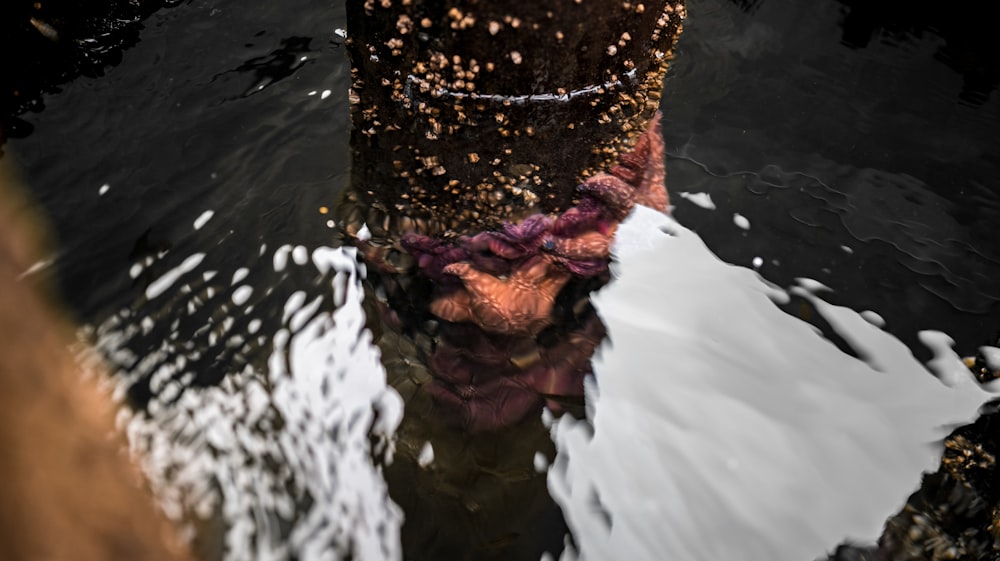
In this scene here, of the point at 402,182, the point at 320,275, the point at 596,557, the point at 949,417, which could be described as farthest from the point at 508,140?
the point at 949,417

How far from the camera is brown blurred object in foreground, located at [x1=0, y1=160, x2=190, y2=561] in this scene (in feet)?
2.27

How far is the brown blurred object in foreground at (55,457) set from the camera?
693 mm

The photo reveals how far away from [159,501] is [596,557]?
46 centimetres

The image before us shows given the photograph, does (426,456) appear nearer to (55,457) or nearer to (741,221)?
(55,457)

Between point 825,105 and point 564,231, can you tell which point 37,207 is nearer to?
point 564,231

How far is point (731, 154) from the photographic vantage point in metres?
1.14

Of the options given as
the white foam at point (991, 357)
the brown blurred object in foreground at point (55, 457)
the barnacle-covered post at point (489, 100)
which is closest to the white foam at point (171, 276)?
the brown blurred object in foreground at point (55, 457)

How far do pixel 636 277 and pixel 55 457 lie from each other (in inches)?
28.6

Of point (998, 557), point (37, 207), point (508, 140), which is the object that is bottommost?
point (998, 557)

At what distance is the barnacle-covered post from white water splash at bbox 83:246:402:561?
0.52 ft

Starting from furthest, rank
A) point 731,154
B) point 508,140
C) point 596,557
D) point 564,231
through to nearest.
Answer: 1. point 731,154
2. point 564,231
3. point 508,140
4. point 596,557

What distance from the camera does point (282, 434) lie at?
0.79m

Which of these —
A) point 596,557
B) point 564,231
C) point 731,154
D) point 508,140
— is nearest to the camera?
point 596,557

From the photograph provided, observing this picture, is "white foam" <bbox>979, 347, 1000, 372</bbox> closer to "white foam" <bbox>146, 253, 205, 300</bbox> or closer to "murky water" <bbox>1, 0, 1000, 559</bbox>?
"murky water" <bbox>1, 0, 1000, 559</bbox>
